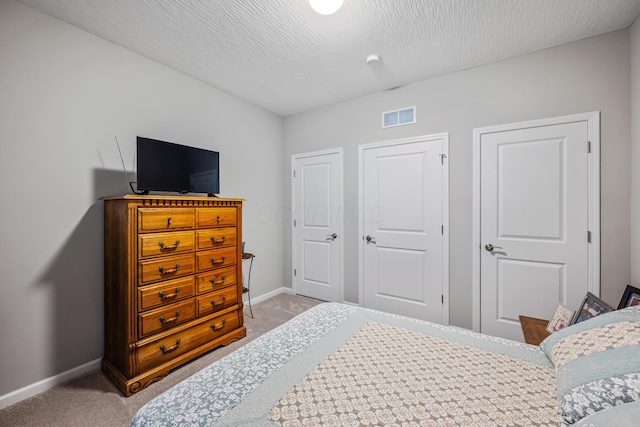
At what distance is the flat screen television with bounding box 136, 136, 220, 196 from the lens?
6.85 feet

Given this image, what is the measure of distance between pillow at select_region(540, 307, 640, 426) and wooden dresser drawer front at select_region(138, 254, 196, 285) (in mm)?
2338

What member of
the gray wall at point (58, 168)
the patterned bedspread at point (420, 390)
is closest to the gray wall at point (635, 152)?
the patterned bedspread at point (420, 390)

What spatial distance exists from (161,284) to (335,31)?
2.46 m

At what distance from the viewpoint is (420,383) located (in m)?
1.02

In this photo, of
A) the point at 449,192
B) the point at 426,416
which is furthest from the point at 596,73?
the point at 426,416

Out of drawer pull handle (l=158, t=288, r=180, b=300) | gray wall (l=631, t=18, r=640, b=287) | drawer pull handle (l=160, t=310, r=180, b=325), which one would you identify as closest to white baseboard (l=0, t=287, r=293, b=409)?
drawer pull handle (l=160, t=310, r=180, b=325)

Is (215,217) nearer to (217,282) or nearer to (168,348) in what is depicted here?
(217,282)

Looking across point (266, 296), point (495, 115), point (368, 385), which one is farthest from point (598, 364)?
point (266, 296)

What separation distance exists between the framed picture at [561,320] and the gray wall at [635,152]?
0.77 metres

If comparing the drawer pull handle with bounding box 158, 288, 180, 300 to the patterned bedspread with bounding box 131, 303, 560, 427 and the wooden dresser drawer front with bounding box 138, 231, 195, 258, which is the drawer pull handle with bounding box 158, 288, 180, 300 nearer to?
the wooden dresser drawer front with bounding box 138, 231, 195, 258

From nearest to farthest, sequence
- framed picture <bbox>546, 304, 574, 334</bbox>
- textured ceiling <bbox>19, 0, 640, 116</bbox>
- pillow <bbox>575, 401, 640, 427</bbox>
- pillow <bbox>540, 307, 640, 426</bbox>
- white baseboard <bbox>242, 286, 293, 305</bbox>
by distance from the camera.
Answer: pillow <bbox>575, 401, 640, 427</bbox> < pillow <bbox>540, 307, 640, 426</bbox> < framed picture <bbox>546, 304, 574, 334</bbox> < textured ceiling <bbox>19, 0, 640, 116</bbox> < white baseboard <bbox>242, 286, 293, 305</bbox>

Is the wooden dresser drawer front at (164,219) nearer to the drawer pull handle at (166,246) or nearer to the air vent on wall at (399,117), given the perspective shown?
the drawer pull handle at (166,246)

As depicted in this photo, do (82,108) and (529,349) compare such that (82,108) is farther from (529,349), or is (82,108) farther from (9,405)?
Answer: (529,349)

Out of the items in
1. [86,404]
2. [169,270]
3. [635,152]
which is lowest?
[86,404]
